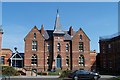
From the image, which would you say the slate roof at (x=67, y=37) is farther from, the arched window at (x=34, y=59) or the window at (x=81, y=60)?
the arched window at (x=34, y=59)

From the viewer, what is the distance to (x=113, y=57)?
48.3m

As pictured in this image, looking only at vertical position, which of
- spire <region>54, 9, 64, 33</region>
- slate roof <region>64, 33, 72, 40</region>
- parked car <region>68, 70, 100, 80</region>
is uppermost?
spire <region>54, 9, 64, 33</region>

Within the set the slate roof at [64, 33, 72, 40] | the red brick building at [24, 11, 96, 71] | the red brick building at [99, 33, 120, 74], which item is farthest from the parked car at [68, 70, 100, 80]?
the slate roof at [64, 33, 72, 40]

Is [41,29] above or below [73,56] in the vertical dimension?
above

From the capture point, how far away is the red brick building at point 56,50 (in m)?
50.1

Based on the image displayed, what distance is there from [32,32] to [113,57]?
14.6 meters

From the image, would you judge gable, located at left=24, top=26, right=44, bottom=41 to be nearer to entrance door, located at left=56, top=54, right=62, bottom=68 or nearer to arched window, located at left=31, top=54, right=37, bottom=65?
arched window, located at left=31, top=54, right=37, bottom=65

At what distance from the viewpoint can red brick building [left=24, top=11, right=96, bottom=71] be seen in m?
50.1

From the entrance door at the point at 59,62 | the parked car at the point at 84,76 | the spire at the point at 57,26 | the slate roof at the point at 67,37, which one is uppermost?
the spire at the point at 57,26

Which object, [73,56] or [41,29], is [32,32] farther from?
[73,56]

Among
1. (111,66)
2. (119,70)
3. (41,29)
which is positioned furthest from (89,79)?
(41,29)

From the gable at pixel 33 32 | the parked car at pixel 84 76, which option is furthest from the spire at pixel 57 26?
the parked car at pixel 84 76

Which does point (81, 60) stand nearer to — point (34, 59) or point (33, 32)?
point (34, 59)

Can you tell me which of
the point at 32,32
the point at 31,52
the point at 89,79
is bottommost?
the point at 89,79
